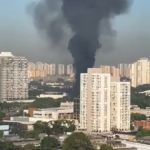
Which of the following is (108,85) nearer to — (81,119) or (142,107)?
(81,119)

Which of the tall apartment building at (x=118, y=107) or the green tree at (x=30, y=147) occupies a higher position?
the tall apartment building at (x=118, y=107)

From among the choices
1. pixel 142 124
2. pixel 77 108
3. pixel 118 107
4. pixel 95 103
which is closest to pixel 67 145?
pixel 95 103

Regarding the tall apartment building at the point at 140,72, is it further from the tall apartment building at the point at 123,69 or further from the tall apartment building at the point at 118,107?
the tall apartment building at the point at 118,107

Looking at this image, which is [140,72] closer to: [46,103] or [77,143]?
[46,103]

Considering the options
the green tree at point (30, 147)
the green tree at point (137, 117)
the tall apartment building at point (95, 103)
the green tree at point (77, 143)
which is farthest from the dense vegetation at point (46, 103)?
the green tree at point (77, 143)

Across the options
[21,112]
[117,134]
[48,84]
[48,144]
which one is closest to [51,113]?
[21,112]

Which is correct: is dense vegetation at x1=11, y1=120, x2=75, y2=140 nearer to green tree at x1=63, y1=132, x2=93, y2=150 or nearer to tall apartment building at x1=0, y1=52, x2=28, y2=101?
green tree at x1=63, y1=132, x2=93, y2=150
